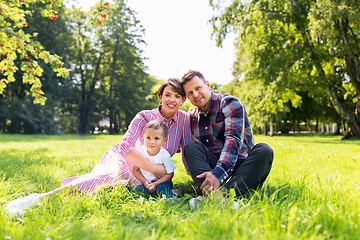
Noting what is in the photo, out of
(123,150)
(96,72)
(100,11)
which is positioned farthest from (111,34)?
(123,150)

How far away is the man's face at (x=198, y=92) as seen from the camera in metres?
3.15

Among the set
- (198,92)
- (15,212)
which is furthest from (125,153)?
(15,212)

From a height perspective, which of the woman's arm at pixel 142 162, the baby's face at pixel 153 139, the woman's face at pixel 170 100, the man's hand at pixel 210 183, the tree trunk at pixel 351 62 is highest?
the tree trunk at pixel 351 62

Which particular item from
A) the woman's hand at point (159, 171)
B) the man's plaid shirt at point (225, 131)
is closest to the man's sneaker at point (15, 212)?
the woman's hand at point (159, 171)

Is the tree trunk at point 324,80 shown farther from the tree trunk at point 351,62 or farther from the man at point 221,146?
the man at point 221,146

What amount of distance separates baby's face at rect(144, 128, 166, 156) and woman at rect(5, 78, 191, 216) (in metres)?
0.16

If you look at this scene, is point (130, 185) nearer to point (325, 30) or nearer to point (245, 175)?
point (245, 175)

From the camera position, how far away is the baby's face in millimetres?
3277

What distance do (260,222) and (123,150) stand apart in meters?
1.92

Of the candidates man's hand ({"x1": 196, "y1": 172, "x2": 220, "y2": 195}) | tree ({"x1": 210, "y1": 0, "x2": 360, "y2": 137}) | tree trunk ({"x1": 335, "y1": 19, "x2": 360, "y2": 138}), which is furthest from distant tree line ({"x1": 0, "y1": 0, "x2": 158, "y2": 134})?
man's hand ({"x1": 196, "y1": 172, "x2": 220, "y2": 195})

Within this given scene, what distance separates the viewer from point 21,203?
8.17 ft

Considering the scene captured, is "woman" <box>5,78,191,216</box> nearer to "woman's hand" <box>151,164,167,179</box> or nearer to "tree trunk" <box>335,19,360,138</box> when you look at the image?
"woman's hand" <box>151,164,167,179</box>

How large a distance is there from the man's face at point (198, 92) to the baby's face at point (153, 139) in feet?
1.87

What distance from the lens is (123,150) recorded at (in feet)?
10.7
